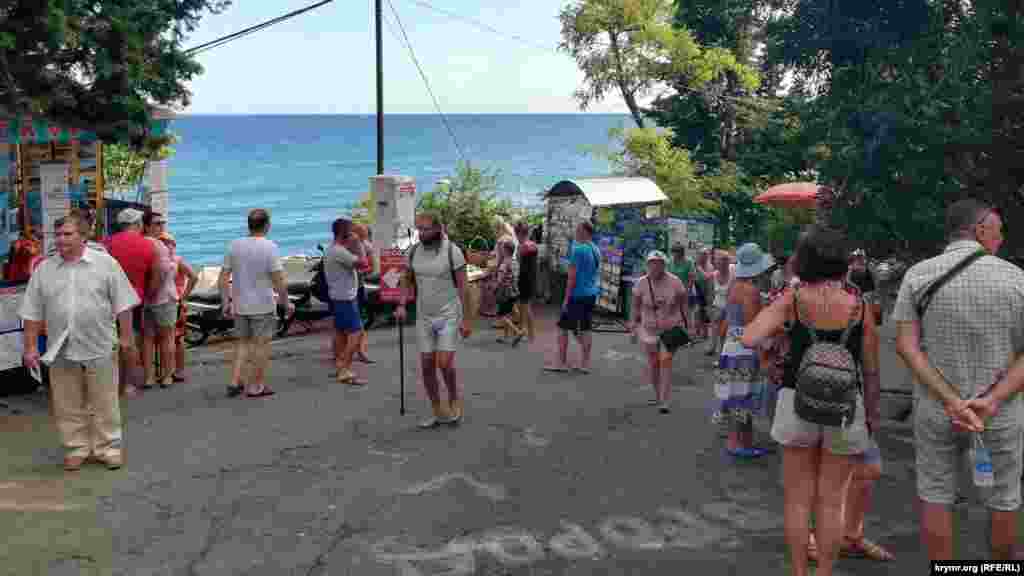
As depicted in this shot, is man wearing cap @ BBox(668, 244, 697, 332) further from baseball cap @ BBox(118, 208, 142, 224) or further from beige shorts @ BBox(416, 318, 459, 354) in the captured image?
baseball cap @ BBox(118, 208, 142, 224)

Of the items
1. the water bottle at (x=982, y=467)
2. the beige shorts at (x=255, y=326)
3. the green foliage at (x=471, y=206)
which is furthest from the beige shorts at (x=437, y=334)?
the green foliage at (x=471, y=206)

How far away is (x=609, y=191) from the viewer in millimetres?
18922

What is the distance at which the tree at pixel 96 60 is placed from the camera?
1112cm

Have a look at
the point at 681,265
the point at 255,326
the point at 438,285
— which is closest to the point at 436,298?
the point at 438,285

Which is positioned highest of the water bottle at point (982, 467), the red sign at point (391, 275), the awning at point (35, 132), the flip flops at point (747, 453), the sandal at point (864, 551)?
the awning at point (35, 132)

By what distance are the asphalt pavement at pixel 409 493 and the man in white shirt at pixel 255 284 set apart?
671 mm

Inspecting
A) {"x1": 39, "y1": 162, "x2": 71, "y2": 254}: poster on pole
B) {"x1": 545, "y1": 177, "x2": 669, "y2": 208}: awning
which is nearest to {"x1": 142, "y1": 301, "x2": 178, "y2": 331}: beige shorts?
{"x1": 39, "y1": 162, "x2": 71, "y2": 254}: poster on pole

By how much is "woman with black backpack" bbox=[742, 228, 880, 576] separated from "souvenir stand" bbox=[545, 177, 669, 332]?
12.0 metres

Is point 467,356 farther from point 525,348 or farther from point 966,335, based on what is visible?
point 966,335

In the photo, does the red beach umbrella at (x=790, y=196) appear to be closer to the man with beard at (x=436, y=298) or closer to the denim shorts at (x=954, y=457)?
the man with beard at (x=436, y=298)

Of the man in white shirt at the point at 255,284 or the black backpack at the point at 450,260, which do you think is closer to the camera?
the black backpack at the point at 450,260

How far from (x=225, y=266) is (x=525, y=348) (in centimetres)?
503

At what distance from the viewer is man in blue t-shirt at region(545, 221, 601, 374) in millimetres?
12125

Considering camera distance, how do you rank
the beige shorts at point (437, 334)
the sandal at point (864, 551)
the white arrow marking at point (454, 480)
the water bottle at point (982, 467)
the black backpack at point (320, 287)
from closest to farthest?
the water bottle at point (982, 467), the sandal at point (864, 551), the white arrow marking at point (454, 480), the beige shorts at point (437, 334), the black backpack at point (320, 287)
